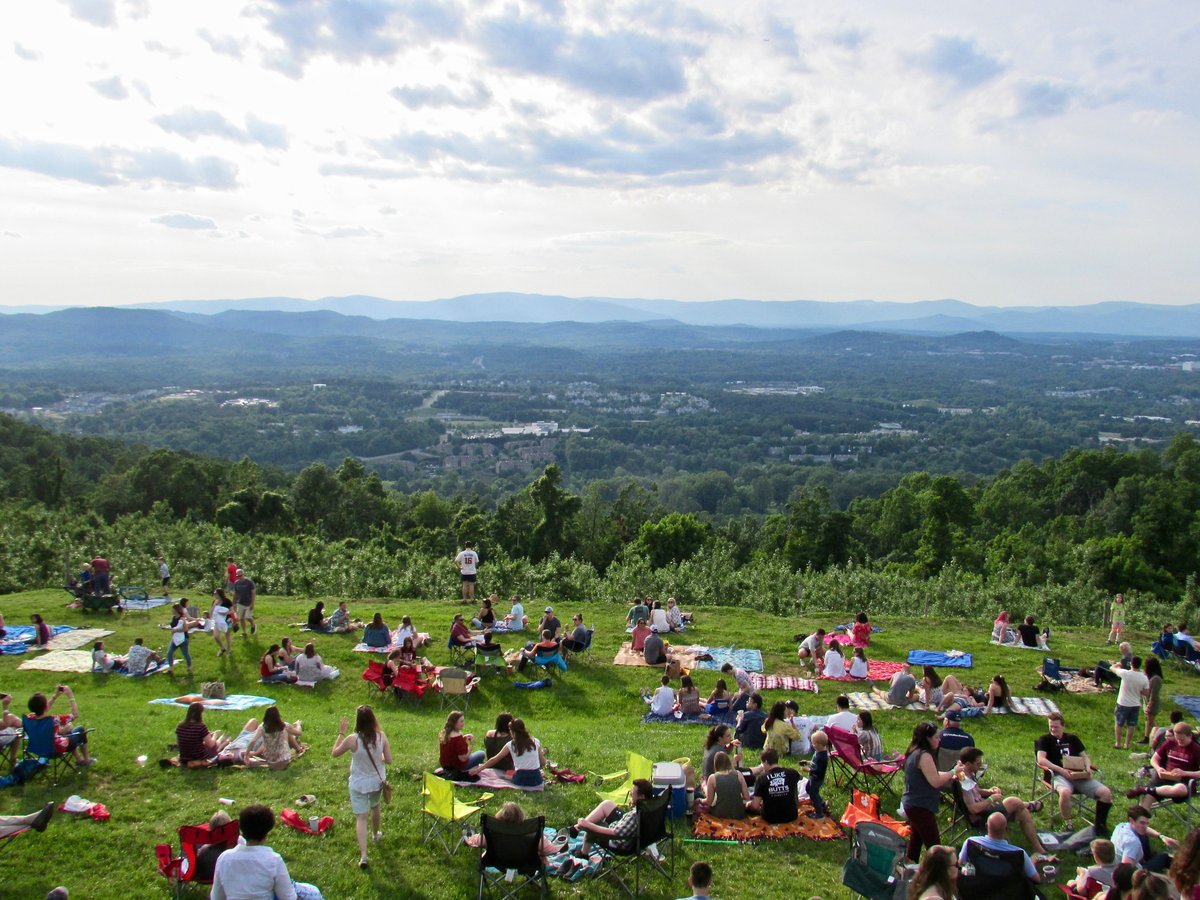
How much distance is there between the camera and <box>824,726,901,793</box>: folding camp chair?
393 inches

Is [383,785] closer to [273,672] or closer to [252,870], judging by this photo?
[252,870]

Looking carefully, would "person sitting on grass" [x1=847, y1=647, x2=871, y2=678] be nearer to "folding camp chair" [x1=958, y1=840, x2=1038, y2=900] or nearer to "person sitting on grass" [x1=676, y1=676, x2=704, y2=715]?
"person sitting on grass" [x1=676, y1=676, x2=704, y2=715]

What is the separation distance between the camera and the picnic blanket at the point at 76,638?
16797 millimetres

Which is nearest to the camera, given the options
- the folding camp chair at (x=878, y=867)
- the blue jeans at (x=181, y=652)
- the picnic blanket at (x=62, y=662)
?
the folding camp chair at (x=878, y=867)

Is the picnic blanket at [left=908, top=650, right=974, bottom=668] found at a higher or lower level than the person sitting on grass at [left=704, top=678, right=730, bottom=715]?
lower

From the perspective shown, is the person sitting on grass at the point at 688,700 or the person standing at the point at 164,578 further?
the person standing at the point at 164,578

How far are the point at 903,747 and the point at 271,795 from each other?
893 centimetres

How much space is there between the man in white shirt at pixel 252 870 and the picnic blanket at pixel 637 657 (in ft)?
34.4

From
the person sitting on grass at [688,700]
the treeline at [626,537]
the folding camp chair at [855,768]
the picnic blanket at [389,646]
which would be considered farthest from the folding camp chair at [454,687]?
the treeline at [626,537]

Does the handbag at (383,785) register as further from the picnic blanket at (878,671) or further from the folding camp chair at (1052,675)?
the folding camp chair at (1052,675)

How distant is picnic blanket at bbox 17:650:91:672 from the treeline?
8.12 m

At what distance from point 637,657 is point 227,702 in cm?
787

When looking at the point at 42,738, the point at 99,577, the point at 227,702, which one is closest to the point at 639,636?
the point at 227,702

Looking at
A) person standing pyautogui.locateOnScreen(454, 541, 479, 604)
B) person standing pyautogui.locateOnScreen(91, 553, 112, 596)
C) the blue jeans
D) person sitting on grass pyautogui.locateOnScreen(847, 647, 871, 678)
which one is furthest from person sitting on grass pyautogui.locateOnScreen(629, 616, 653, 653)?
person standing pyautogui.locateOnScreen(91, 553, 112, 596)
